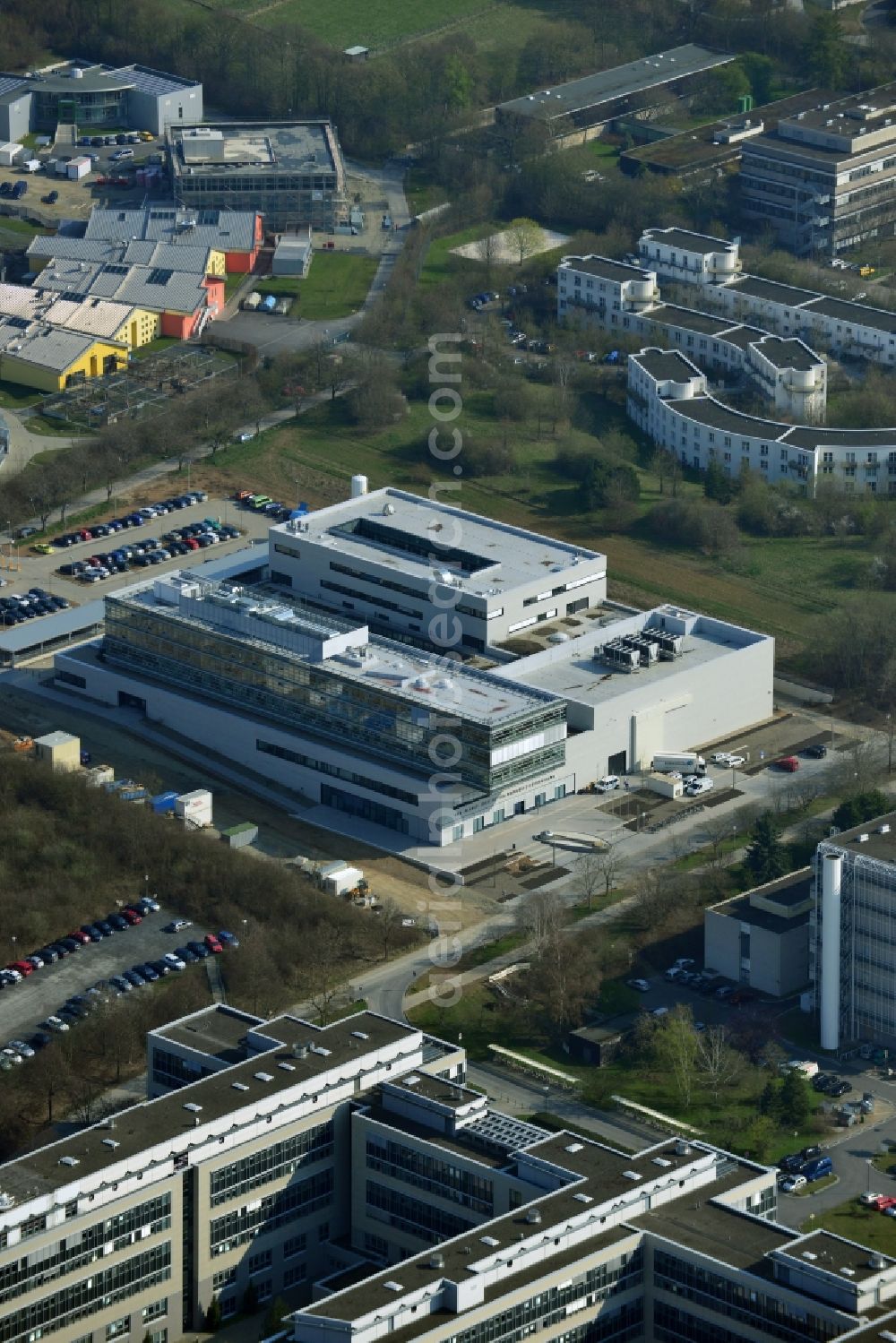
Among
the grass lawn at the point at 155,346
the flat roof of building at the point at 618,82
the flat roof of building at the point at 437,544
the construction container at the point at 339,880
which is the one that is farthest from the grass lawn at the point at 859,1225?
the flat roof of building at the point at 618,82

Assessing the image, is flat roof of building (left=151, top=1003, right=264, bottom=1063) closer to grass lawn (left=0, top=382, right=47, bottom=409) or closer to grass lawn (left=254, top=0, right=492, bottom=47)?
grass lawn (left=0, top=382, right=47, bottom=409)

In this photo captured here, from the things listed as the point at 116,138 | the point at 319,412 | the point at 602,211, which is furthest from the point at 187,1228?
the point at 116,138

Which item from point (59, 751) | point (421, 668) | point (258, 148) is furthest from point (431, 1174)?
point (258, 148)

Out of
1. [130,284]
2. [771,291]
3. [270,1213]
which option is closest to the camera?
[270,1213]

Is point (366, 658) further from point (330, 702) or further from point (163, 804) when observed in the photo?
point (163, 804)

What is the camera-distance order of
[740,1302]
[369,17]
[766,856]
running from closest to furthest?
[740,1302], [766,856], [369,17]

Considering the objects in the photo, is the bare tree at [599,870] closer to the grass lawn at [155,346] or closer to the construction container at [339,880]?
the construction container at [339,880]

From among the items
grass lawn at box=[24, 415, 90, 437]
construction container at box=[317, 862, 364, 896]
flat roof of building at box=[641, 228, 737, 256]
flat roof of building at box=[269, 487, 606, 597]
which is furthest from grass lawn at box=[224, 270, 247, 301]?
construction container at box=[317, 862, 364, 896]
